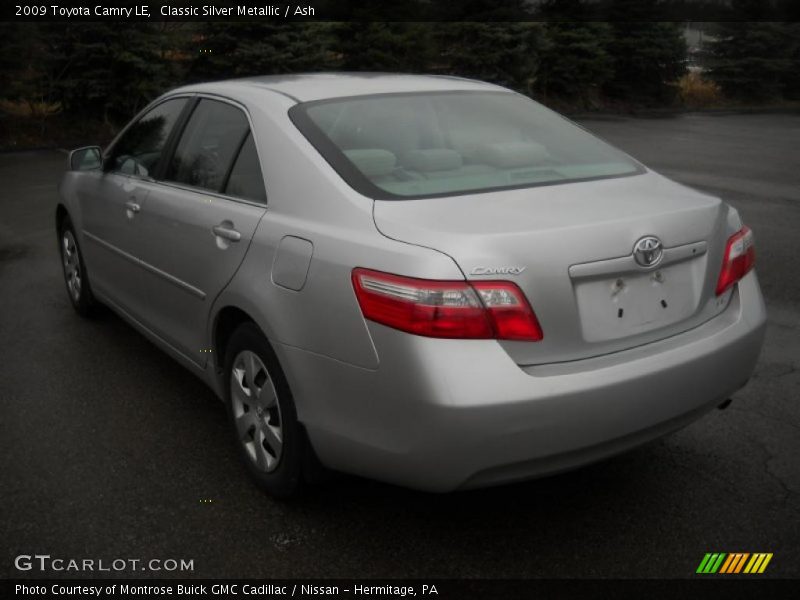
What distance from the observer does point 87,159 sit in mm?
5207

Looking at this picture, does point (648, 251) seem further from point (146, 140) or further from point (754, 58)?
point (754, 58)

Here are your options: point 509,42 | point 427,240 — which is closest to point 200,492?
point 427,240

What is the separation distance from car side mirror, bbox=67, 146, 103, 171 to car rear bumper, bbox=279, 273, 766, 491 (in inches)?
113

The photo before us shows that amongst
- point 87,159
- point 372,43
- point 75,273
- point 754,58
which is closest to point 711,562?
point 87,159

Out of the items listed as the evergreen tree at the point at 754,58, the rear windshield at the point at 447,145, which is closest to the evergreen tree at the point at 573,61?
the evergreen tree at the point at 754,58

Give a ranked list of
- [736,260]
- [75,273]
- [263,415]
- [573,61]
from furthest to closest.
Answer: [573,61] → [75,273] → [263,415] → [736,260]

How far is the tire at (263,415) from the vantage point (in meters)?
3.06

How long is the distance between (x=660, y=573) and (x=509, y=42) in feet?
69.7

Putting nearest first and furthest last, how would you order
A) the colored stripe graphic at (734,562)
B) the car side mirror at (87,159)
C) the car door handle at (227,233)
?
the colored stripe graphic at (734,562)
the car door handle at (227,233)
the car side mirror at (87,159)

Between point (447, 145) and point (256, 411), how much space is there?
131 cm

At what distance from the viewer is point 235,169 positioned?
3.58 m

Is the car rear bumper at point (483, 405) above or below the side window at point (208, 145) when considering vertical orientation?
below

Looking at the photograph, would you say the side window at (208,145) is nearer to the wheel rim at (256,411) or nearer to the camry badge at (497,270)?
the wheel rim at (256,411)

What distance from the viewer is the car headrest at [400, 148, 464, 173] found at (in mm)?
3264
